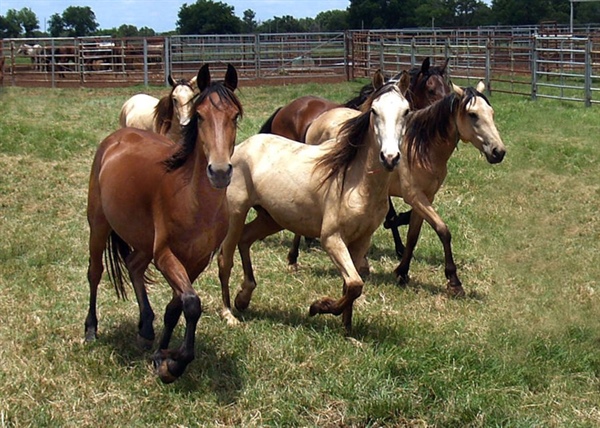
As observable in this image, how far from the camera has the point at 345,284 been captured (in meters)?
5.45

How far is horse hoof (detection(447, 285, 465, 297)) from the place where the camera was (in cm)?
679

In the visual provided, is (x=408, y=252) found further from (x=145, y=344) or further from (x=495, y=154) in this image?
(x=145, y=344)

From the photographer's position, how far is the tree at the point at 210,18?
2835 inches

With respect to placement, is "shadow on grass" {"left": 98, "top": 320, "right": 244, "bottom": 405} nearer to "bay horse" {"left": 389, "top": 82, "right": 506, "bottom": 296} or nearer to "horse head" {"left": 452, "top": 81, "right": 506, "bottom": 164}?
"bay horse" {"left": 389, "top": 82, "right": 506, "bottom": 296}

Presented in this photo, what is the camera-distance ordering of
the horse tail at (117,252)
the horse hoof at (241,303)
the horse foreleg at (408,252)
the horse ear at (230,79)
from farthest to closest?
the horse foreleg at (408,252), the horse hoof at (241,303), the horse tail at (117,252), the horse ear at (230,79)

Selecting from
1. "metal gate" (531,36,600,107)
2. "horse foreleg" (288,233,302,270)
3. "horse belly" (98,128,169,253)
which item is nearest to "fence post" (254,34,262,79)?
"metal gate" (531,36,600,107)

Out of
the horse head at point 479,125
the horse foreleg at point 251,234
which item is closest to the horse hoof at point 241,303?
the horse foreleg at point 251,234

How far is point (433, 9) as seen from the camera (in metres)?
71.2

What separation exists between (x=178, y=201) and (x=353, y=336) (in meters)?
1.62

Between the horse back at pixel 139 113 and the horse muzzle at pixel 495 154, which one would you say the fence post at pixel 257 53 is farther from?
the horse muzzle at pixel 495 154

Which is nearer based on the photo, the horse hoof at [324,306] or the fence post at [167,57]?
the horse hoof at [324,306]

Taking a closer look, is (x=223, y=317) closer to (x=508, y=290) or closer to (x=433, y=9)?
(x=508, y=290)

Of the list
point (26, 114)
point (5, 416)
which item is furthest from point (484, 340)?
point (26, 114)

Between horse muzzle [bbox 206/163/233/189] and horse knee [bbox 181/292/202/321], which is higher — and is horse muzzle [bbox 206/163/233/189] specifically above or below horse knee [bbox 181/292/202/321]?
above
